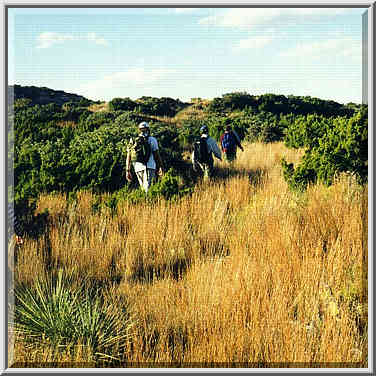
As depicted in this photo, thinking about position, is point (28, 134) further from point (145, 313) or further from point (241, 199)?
point (145, 313)

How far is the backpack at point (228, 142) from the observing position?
1104cm

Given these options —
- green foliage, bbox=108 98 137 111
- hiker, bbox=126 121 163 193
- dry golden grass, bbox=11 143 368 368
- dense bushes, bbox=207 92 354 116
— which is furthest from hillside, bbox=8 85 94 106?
dense bushes, bbox=207 92 354 116

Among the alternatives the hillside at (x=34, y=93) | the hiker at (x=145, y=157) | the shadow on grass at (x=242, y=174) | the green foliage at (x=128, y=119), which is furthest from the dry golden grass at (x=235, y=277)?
the green foliage at (x=128, y=119)

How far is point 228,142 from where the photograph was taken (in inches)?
436

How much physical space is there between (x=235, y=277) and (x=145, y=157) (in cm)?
386

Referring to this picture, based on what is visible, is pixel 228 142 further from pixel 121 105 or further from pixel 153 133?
pixel 121 105

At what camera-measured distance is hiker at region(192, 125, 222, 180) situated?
29.6 ft

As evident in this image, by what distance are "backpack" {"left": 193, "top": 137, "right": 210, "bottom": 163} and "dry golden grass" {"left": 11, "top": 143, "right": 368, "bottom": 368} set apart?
316 cm

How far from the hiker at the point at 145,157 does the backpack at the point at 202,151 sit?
6.51ft

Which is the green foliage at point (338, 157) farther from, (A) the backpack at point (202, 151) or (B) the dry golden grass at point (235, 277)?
(A) the backpack at point (202, 151)

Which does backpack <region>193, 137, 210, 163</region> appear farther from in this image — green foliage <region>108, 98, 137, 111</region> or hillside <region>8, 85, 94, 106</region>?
green foliage <region>108, 98, 137, 111</region>

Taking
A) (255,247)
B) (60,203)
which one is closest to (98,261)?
(255,247)

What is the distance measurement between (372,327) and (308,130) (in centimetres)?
774

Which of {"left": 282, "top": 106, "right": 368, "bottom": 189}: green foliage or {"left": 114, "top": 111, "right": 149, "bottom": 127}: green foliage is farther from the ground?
{"left": 114, "top": 111, "right": 149, "bottom": 127}: green foliage
